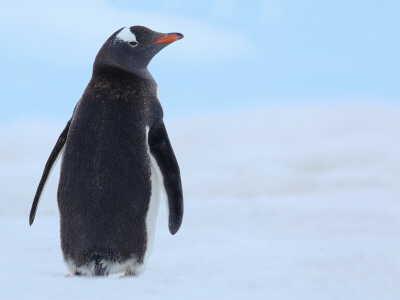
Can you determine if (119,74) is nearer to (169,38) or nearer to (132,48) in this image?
(132,48)

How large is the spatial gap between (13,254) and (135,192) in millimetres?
1047

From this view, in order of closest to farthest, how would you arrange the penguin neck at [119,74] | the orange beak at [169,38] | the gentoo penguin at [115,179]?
the gentoo penguin at [115,179]
the penguin neck at [119,74]
the orange beak at [169,38]

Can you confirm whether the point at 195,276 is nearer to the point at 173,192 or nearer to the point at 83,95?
the point at 173,192

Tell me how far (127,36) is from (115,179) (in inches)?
25.9

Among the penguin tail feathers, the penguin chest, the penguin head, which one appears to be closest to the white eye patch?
the penguin head

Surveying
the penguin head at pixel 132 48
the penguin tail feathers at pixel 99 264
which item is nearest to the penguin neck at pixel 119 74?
the penguin head at pixel 132 48

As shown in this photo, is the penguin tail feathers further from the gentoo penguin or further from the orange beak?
the orange beak

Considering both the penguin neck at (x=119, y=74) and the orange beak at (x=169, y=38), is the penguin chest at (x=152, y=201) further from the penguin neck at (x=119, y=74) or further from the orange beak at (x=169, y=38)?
the orange beak at (x=169, y=38)

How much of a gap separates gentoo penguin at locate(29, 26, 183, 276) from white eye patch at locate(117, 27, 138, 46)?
0.18 meters

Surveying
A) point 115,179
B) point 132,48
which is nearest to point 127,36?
point 132,48

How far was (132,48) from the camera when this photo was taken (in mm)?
2641

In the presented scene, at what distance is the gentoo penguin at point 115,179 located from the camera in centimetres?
239

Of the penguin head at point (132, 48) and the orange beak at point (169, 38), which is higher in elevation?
the orange beak at point (169, 38)

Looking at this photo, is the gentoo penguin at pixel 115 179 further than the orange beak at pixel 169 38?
No
